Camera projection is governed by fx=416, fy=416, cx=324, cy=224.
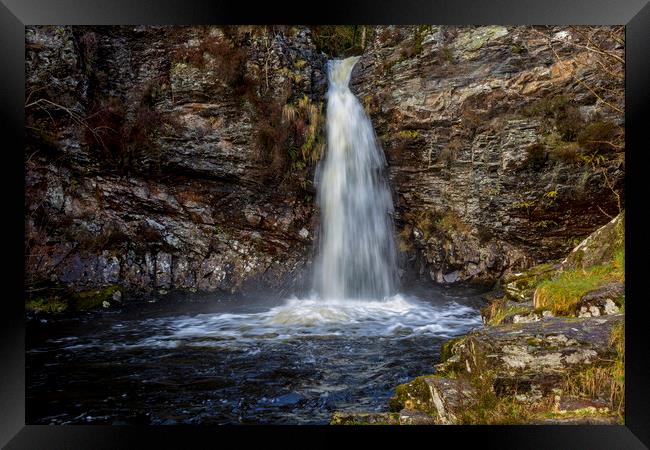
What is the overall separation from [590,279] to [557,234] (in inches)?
213

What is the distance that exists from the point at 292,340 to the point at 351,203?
4556mm

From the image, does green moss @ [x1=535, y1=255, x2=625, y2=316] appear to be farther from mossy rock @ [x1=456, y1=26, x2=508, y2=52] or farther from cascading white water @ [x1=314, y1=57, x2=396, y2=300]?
mossy rock @ [x1=456, y1=26, x2=508, y2=52]

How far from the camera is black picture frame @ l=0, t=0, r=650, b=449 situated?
310cm

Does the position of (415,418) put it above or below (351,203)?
below

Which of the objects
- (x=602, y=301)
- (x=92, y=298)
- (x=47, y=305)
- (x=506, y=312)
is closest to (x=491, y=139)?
(x=506, y=312)

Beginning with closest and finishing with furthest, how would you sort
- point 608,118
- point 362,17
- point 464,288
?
point 362,17 → point 608,118 → point 464,288

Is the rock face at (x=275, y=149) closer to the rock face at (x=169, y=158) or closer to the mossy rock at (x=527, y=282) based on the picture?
the rock face at (x=169, y=158)

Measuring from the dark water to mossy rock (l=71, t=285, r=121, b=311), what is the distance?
0.43 m

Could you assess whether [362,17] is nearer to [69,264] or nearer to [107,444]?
[107,444]

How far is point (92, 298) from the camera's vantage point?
341 inches

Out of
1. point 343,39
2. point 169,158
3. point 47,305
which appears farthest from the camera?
point 343,39

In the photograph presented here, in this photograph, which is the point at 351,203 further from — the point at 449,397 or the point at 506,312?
the point at 449,397

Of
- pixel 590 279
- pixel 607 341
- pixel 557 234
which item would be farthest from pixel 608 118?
pixel 607 341

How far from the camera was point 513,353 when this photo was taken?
3.42 metres
